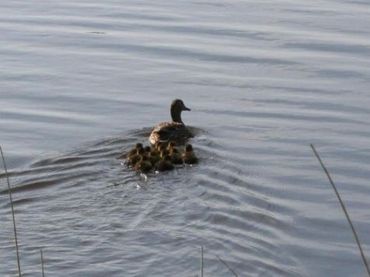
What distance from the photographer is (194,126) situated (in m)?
13.2

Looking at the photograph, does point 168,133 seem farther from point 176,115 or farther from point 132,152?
point 132,152

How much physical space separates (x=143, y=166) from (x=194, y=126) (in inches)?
71.3

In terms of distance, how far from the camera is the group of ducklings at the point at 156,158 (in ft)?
38.0

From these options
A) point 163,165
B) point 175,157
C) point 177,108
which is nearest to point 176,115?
point 177,108

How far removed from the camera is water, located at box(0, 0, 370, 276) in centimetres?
938

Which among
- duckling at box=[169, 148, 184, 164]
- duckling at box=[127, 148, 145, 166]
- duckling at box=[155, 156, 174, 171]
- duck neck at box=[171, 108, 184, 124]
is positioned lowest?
duckling at box=[155, 156, 174, 171]

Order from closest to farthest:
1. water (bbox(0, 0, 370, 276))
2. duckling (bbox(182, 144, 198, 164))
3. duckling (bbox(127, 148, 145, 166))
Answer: water (bbox(0, 0, 370, 276)) → duckling (bbox(127, 148, 145, 166)) → duckling (bbox(182, 144, 198, 164))

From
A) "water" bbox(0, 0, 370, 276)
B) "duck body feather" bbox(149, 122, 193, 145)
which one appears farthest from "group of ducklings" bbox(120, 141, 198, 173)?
"duck body feather" bbox(149, 122, 193, 145)

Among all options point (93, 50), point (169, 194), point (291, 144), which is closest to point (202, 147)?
point (291, 144)

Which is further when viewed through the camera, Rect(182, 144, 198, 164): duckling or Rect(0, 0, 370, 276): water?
Rect(182, 144, 198, 164): duckling

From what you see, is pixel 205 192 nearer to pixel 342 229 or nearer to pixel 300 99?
pixel 342 229

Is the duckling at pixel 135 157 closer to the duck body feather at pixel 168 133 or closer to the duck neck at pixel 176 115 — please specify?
the duck body feather at pixel 168 133

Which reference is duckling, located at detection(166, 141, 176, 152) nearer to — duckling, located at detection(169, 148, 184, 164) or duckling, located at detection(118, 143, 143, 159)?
duckling, located at detection(169, 148, 184, 164)

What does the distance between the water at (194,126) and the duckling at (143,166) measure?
10 centimetres
